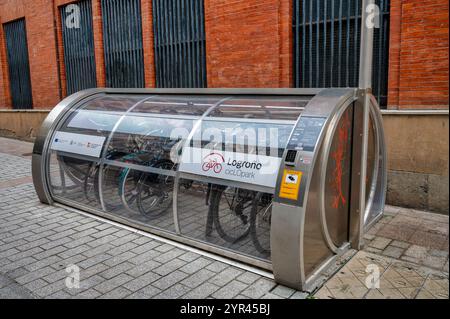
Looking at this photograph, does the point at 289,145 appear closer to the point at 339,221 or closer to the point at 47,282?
the point at 339,221

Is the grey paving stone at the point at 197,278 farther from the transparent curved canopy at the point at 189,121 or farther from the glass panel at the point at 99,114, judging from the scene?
the glass panel at the point at 99,114

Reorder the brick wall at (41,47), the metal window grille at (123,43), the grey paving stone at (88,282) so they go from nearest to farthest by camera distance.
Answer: the grey paving stone at (88,282), the metal window grille at (123,43), the brick wall at (41,47)

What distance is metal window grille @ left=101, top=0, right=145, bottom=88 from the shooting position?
9.69m

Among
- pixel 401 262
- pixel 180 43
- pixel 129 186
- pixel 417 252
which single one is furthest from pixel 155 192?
pixel 180 43

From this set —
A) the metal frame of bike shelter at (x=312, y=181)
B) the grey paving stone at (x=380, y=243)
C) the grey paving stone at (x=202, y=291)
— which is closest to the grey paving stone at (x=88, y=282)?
the grey paving stone at (x=202, y=291)

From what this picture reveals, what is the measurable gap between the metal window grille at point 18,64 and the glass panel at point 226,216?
1107 centimetres

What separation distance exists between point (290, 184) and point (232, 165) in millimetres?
678

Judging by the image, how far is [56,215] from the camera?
5352mm

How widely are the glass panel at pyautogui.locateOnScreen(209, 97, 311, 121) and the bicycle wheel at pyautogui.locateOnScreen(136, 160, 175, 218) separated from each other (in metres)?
0.84

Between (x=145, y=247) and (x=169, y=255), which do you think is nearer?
(x=169, y=255)

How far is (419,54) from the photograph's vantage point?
533 centimetres

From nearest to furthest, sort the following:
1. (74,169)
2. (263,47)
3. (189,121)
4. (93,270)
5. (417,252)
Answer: (93,270) < (417,252) < (189,121) < (74,169) < (263,47)

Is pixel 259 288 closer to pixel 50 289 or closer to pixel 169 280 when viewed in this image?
pixel 169 280

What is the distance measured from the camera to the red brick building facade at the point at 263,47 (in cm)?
523
